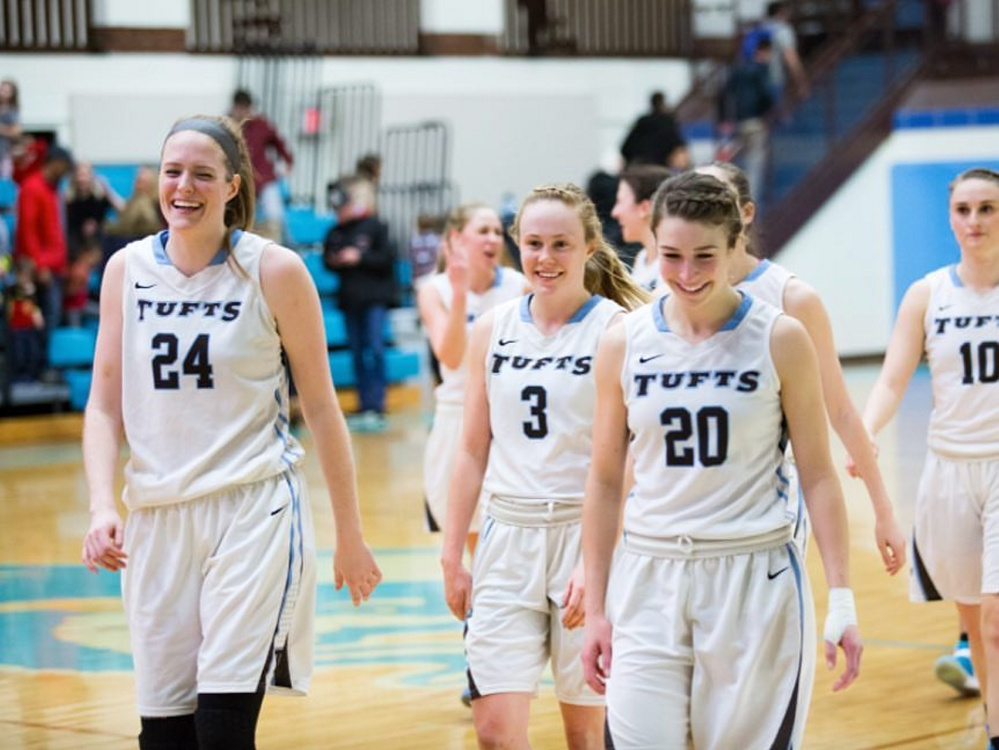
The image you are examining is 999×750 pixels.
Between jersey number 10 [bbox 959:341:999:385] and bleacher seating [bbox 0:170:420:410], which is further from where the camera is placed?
bleacher seating [bbox 0:170:420:410]

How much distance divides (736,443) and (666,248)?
0.43m

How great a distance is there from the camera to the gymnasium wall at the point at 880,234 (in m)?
20.5

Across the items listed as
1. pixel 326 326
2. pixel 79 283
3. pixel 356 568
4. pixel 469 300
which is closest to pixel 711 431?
pixel 356 568

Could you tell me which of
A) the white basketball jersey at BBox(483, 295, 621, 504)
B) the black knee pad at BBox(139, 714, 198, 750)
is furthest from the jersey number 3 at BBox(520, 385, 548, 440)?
the black knee pad at BBox(139, 714, 198, 750)

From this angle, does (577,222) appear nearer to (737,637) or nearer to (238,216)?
(238,216)

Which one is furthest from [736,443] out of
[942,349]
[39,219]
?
[39,219]

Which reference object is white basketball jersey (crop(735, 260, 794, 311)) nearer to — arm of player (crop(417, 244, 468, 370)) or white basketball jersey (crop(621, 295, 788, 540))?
white basketball jersey (crop(621, 295, 788, 540))

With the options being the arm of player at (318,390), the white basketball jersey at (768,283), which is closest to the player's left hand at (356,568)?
the arm of player at (318,390)

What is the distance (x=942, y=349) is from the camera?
5.90m

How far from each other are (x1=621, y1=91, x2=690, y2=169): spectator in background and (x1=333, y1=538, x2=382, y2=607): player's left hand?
13.6m

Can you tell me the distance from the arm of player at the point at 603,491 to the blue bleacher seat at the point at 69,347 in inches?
463

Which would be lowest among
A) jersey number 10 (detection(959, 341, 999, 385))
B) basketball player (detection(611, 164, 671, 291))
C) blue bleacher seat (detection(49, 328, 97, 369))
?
blue bleacher seat (detection(49, 328, 97, 369))

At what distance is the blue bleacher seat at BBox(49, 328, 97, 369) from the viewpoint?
1526cm

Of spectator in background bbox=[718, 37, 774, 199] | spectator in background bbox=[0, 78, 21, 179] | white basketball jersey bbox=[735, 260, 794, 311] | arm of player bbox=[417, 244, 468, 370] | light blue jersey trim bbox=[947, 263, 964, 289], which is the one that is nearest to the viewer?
white basketball jersey bbox=[735, 260, 794, 311]
